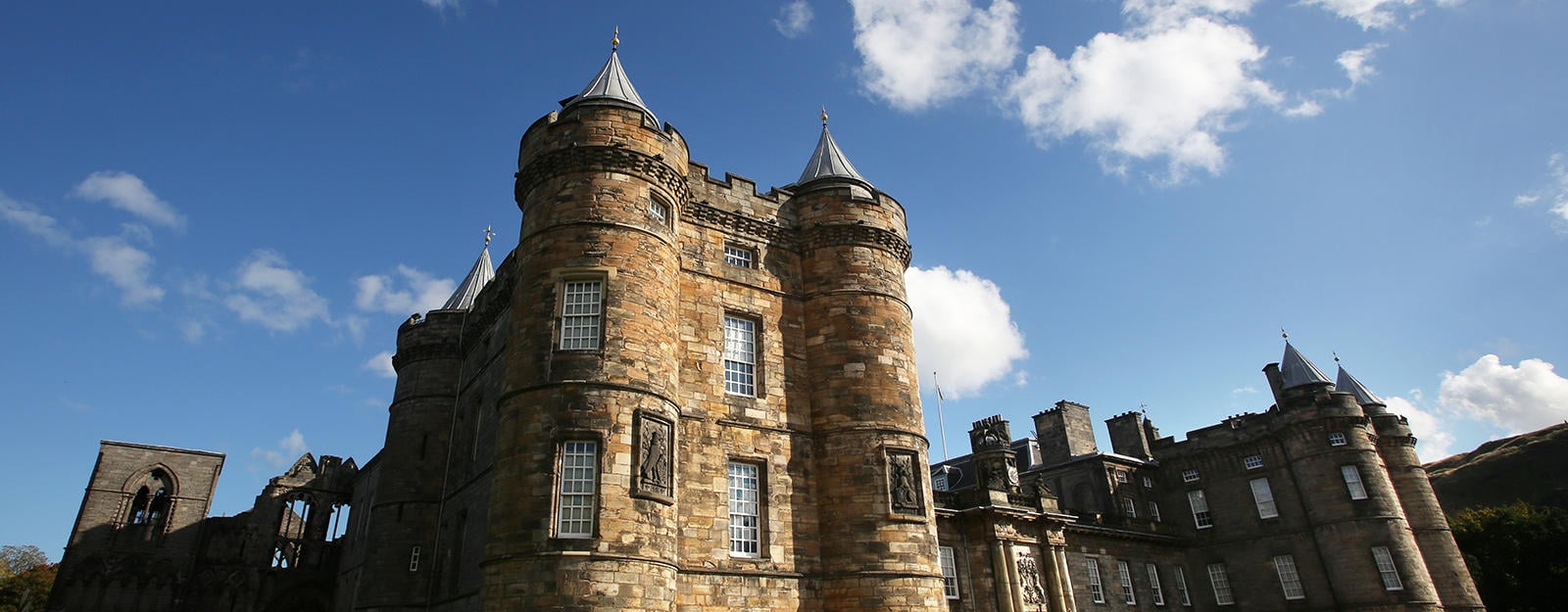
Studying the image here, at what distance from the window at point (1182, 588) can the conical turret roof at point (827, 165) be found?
92.2ft

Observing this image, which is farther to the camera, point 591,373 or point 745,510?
point 745,510

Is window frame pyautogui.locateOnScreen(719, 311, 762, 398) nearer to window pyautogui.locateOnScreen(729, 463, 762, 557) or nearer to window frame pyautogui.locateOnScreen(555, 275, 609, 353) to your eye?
window pyautogui.locateOnScreen(729, 463, 762, 557)

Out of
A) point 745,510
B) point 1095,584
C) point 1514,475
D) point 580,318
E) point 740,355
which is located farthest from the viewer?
point 1514,475

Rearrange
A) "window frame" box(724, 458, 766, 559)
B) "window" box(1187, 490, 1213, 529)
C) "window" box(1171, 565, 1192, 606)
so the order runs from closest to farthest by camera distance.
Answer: "window frame" box(724, 458, 766, 559)
"window" box(1171, 565, 1192, 606)
"window" box(1187, 490, 1213, 529)

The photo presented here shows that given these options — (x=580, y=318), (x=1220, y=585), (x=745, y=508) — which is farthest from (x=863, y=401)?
(x=1220, y=585)

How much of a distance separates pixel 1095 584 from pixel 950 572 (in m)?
9.37

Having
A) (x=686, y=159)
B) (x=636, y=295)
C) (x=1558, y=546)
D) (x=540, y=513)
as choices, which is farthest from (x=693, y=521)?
(x=1558, y=546)

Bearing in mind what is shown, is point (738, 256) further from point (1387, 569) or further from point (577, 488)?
point (1387, 569)

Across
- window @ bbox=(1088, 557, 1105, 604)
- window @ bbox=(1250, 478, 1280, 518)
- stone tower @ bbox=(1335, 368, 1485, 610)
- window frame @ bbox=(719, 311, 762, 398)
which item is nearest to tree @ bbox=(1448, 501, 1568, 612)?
stone tower @ bbox=(1335, 368, 1485, 610)

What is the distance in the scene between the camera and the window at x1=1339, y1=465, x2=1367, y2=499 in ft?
124

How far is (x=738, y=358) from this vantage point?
21.0 m

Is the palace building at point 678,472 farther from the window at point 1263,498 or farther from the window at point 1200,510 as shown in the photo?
the window at point 1200,510

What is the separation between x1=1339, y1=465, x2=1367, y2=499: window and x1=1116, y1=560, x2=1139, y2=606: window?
1112 cm

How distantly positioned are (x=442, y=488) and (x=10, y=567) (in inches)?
2201
